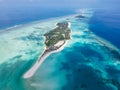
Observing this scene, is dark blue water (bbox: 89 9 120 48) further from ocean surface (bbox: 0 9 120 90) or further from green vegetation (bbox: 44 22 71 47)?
green vegetation (bbox: 44 22 71 47)

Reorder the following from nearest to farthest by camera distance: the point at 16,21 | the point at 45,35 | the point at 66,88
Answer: the point at 66,88, the point at 45,35, the point at 16,21

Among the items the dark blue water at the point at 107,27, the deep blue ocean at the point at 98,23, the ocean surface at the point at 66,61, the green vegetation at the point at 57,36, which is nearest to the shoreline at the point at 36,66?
the ocean surface at the point at 66,61

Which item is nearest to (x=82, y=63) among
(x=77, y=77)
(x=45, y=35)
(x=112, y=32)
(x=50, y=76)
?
(x=77, y=77)

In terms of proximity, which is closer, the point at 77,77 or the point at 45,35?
the point at 77,77

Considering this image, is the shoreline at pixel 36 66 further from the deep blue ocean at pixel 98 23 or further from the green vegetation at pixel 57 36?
the deep blue ocean at pixel 98 23

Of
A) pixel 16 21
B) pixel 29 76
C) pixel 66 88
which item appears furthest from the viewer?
pixel 16 21

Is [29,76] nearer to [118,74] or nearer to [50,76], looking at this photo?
[50,76]

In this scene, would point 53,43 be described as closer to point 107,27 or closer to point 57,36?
point 57,36
